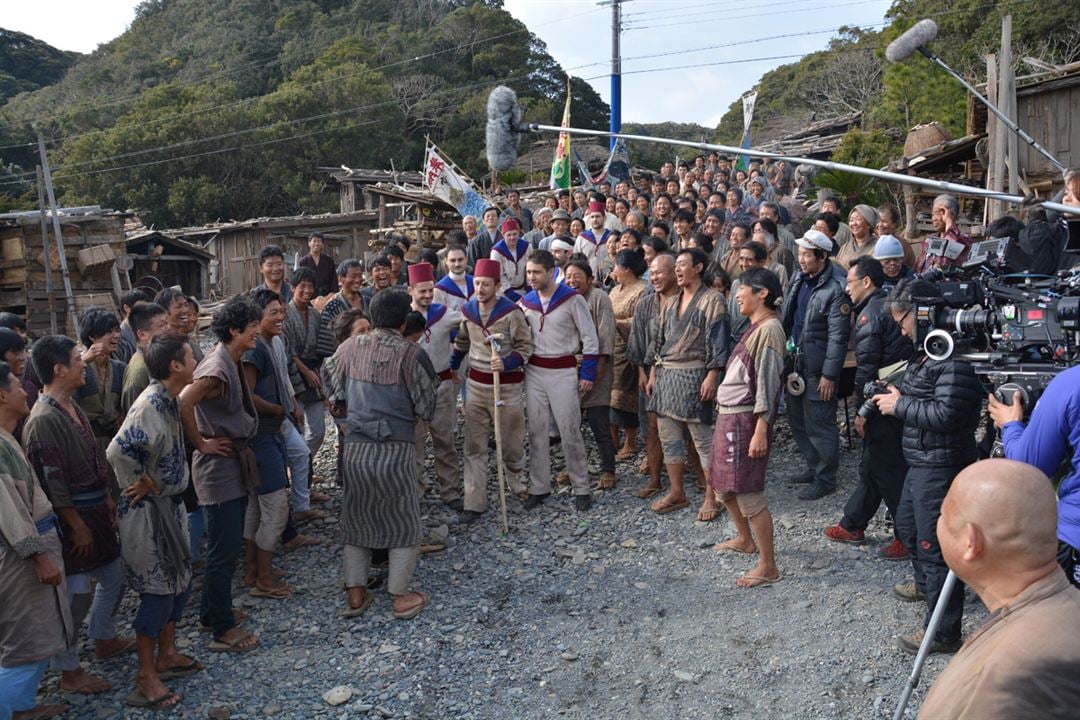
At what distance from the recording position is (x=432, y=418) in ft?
19.8

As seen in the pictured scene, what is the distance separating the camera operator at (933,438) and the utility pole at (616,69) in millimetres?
17624

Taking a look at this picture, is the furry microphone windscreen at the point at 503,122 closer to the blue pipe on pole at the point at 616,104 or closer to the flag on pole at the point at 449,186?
the flag on pole at the point at 449,186

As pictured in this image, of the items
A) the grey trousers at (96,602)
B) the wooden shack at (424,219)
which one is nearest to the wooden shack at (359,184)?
the wooden shack at (424,219)

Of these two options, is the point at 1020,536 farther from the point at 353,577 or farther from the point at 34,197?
the point at 34,197

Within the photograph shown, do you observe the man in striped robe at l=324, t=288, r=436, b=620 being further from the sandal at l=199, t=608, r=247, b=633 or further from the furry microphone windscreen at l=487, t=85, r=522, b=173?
the furry microphone windscreen at l=487, t=85, r=522, b=173

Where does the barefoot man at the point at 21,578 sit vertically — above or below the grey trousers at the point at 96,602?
above

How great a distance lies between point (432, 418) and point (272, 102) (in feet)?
128

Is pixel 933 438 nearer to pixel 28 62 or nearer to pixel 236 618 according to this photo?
pixel 236 618

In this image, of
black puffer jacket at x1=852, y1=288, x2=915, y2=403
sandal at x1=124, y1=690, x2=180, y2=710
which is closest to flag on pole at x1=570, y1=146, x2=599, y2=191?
black puffer jacket at x1=852, y1=288, x2=915, y2=403

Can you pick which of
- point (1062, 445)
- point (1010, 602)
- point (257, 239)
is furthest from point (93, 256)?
point (1010, 602)

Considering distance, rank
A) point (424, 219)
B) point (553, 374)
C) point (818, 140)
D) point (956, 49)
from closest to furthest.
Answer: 1. point (553, 374)
2. point (424, 219)
3. point (956, 49)
4. point (818, 140)

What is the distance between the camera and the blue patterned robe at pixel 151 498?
4.22m

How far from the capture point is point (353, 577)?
5.27 metres

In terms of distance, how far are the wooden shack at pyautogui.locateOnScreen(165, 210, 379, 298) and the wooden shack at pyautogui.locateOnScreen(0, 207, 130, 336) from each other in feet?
27.1
